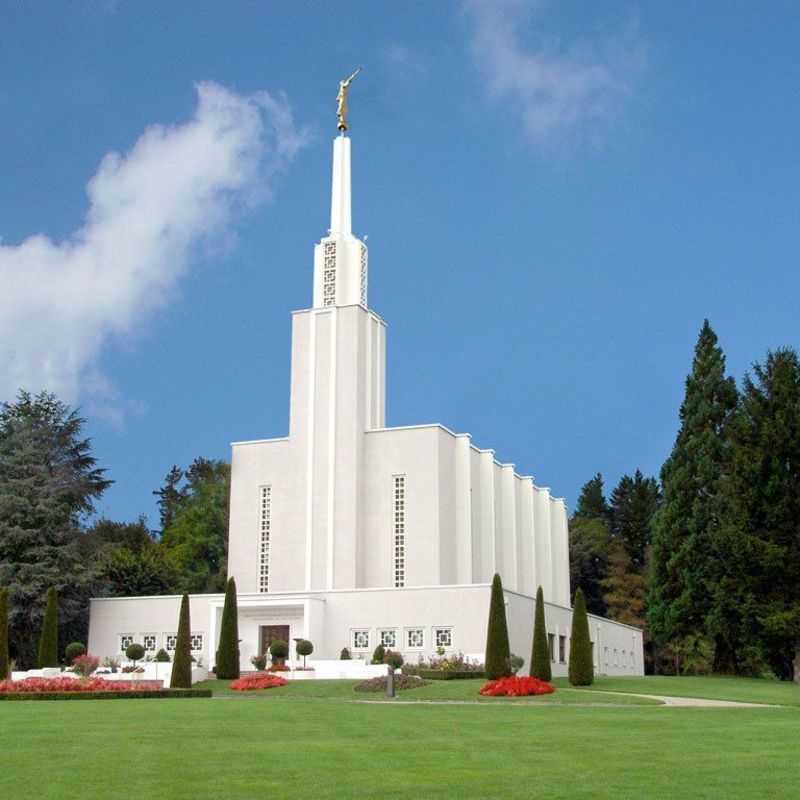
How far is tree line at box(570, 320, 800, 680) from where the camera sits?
44781mm

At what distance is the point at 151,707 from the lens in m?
23.1

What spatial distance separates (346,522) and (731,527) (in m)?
16.4

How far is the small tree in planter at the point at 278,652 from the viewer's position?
Answer: 4206 cm

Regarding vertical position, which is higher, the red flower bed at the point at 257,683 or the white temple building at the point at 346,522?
the white temple building at the point at 346,522

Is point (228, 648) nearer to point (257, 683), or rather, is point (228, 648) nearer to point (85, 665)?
point (257, 683)

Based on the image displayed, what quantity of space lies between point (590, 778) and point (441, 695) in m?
19.2

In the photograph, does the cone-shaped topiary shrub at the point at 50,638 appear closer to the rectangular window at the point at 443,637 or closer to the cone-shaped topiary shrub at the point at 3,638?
Answer: the cone-shaped topiary shrub at the point at 3,638

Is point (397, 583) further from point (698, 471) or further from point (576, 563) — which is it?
point (576, 563)

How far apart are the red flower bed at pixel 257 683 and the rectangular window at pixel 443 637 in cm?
921

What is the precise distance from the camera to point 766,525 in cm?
4541

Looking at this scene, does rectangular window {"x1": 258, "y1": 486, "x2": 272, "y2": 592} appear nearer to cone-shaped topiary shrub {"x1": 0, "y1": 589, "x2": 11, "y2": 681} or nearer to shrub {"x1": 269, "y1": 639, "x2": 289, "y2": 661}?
shrub {"x1": 269, "y1": 639, "x2": 289, "y2": 661}

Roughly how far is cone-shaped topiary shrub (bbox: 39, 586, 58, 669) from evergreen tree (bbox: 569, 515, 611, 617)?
142 feet

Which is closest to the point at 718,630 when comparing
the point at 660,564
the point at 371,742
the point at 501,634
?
the point at 660,564

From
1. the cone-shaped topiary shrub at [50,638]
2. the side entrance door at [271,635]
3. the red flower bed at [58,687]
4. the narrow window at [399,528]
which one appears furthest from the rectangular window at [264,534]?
the red flower bed at [58,687]
